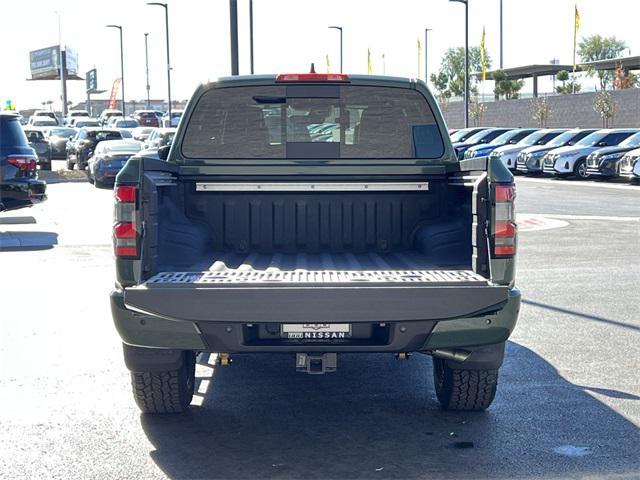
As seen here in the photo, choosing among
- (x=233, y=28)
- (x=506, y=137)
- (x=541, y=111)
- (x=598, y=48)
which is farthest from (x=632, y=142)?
(x=598, y=48)

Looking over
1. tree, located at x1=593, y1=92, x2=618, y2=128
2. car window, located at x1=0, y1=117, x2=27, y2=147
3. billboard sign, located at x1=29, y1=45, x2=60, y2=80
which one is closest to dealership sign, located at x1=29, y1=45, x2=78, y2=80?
billboard sign, located at x1=29, y1=45, x2=60, y2=80

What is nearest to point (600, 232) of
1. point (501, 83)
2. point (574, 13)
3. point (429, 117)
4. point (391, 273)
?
point (429, 117)

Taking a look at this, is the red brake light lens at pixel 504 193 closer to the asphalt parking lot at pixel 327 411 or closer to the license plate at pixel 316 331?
the license plate at pixel 316 331

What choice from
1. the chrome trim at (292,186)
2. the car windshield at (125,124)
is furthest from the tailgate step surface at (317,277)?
the car windshield at (125,124)

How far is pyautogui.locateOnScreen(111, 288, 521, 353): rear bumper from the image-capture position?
17.4 feet

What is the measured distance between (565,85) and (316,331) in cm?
7250

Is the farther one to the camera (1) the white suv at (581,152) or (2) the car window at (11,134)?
(1) the white suv at (581,152)

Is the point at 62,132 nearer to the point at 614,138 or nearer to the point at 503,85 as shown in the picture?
the point at 614,138

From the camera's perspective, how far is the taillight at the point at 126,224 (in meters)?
5.38

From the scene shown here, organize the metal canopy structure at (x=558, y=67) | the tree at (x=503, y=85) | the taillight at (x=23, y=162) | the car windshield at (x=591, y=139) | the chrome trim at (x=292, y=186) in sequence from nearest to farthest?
the chrome trim at (x=292, y=186) → the taillight at (x=23, y=162) → the car windshield at (x=591, y=139) → the metal canopy structure at (x=558, y=67) → the tree at (x=503, y=85)

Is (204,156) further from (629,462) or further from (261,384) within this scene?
(629,462)

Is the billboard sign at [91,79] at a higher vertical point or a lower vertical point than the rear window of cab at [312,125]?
higher

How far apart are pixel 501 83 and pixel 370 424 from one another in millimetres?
68300

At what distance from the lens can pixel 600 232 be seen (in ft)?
55.5
